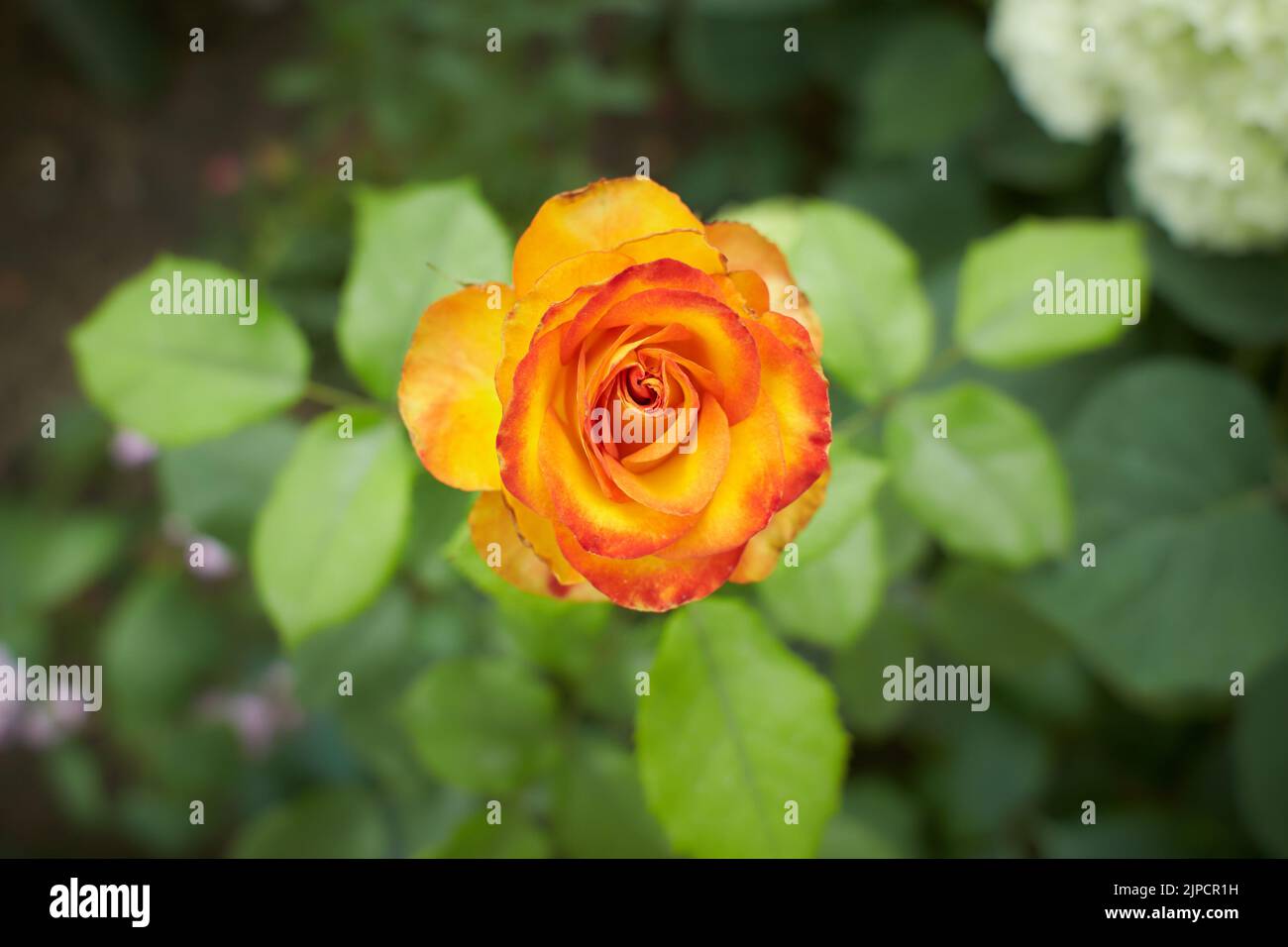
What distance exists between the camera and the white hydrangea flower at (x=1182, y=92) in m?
0.88

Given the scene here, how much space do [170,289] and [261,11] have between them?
1.69 m

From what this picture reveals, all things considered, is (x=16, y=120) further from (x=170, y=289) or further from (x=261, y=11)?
(x=170, y=289)

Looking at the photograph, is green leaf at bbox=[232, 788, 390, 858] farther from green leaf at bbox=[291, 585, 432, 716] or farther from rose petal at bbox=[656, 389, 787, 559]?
rose petal at bbox=[656, 389, 787, 559]

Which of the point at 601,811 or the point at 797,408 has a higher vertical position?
the point at 797,408

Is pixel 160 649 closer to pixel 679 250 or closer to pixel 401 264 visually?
pixel 401 264

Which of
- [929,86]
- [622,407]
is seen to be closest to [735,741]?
Result: [622,407]

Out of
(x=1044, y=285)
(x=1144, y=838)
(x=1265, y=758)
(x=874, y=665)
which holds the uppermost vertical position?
(x=1044, y=285)

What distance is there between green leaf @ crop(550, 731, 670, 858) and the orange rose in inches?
15.0

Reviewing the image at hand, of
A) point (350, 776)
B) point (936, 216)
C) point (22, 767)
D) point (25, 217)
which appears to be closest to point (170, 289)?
point (350, 776)

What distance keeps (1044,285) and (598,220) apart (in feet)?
1.35

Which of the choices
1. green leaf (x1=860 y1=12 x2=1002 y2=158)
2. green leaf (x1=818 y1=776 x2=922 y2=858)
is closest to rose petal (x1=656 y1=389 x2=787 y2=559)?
green leaf (x1=818 y1=776 x2=922 y2=858)

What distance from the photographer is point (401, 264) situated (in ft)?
2.14

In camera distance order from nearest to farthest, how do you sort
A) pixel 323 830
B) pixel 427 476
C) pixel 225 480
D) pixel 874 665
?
pixel 427 476, pixel 225 480, pixel 323 830, pixel 874 665

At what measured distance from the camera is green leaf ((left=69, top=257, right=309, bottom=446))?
0.65 m
